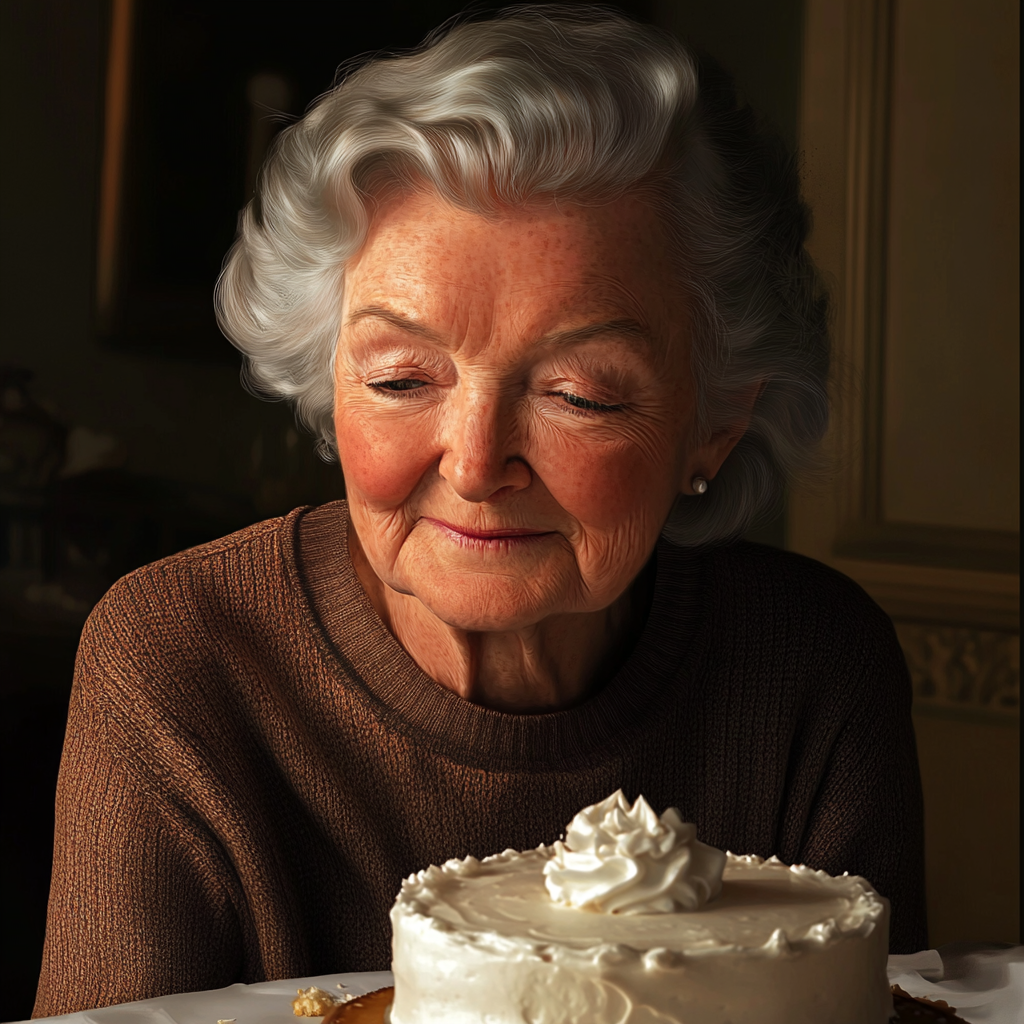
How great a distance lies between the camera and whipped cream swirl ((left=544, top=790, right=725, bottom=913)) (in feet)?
3.02

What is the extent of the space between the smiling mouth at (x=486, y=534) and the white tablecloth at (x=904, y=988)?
1.52 ft

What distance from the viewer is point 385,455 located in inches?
52.5

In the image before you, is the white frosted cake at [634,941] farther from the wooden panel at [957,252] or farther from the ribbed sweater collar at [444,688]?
the wooden panel at [957,252]

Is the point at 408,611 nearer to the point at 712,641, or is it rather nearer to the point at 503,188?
the point at 712,641

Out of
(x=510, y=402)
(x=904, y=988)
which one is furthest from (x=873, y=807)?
(x=510, y=402)

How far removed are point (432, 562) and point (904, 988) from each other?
0.65 metres

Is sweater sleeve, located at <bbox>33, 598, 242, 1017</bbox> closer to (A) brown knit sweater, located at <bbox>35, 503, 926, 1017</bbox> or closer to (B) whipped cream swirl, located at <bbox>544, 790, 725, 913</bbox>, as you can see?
(A) brown knit sweater, located at <bbox>35, 503, 926, 1017</bbox>

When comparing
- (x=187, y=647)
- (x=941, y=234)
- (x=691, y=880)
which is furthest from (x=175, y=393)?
(x=941, y=234)

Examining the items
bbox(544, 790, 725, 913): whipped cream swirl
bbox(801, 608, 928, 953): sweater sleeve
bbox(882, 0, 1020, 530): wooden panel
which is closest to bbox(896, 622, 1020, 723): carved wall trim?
bbox(882, 0, 1020, 530): wooden panel

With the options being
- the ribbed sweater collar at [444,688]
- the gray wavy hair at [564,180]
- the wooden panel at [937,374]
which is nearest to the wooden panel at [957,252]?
the wooden panel at [937,374]

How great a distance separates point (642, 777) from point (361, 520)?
0.49 m

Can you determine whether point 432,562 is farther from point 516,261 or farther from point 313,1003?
point 313,1003

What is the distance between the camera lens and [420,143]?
4.19 ft

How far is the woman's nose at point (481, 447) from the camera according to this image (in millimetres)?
1268
